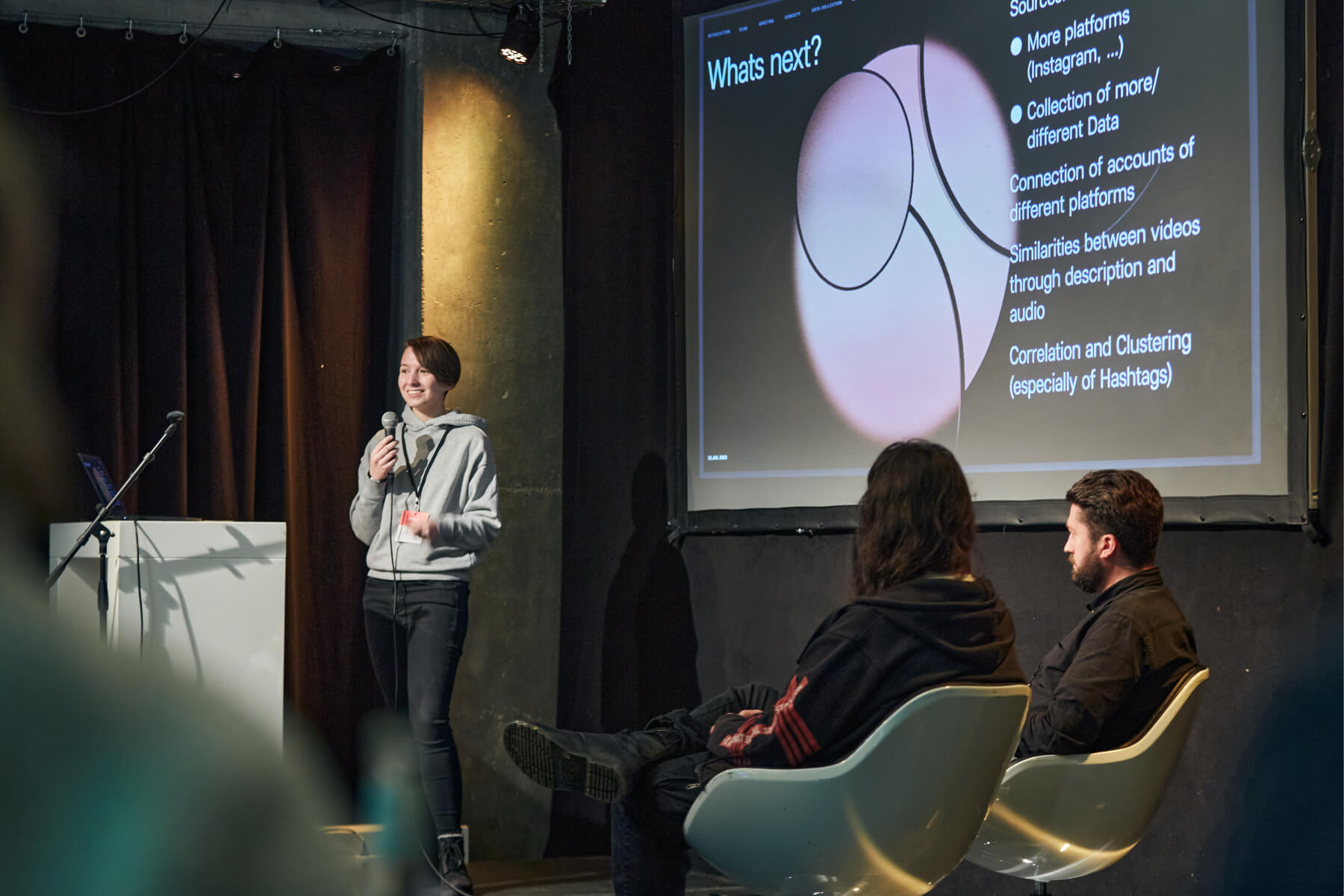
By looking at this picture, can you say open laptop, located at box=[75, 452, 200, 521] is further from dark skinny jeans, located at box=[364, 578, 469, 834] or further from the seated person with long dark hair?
the seated person with long dark hair

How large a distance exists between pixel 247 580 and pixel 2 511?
12.0ft

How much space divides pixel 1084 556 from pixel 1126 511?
0.13 meters

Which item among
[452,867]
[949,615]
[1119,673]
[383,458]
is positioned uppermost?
[383,458]

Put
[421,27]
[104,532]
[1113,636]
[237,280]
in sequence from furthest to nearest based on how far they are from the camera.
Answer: [421,27] → [237,280] → [104,532] → [1113,636]

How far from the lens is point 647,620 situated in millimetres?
4703

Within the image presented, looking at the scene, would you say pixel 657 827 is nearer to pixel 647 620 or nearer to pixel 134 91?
pixel 647 620

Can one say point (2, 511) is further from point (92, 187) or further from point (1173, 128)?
point (92, 187)

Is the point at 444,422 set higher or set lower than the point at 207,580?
higher

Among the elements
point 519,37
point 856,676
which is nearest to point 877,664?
point 856,676

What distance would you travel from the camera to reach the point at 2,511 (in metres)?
0.29

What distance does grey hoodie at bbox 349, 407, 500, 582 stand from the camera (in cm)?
381

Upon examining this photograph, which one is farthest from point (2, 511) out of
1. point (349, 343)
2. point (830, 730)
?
point (349, 343)

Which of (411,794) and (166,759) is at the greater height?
(166,759)

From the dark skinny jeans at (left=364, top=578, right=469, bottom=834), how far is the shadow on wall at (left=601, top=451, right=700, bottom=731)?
938mm
